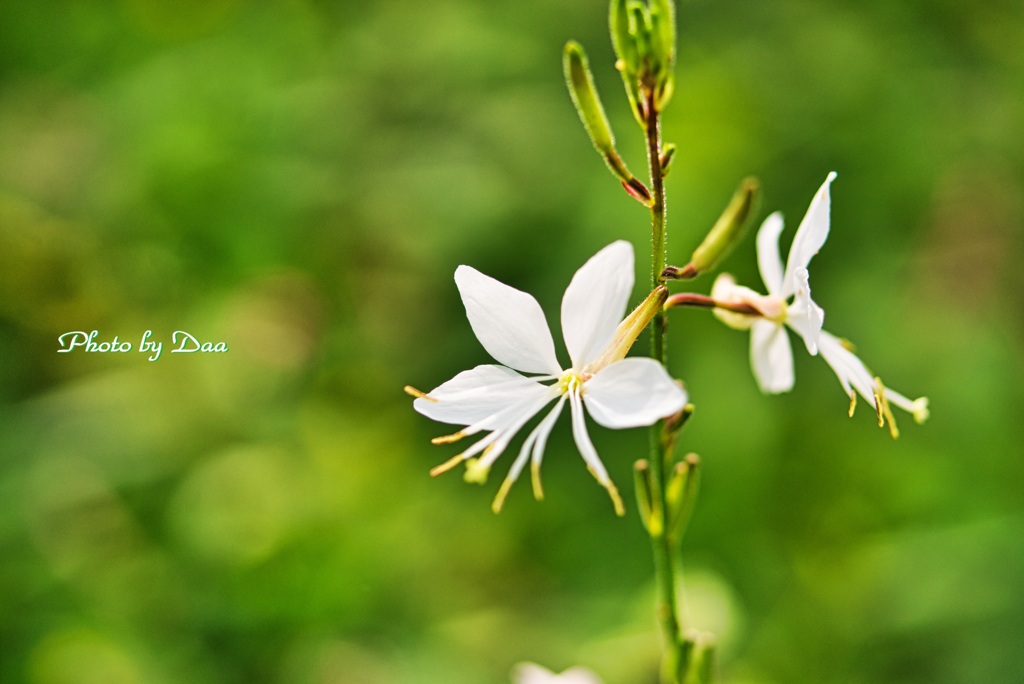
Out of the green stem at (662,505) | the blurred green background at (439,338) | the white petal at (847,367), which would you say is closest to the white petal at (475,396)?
the green stem at (662,505)

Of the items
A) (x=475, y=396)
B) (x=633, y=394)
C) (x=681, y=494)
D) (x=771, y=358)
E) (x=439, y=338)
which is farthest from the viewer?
(x=439, y=338)

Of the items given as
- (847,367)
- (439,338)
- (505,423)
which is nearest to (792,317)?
(847,367)

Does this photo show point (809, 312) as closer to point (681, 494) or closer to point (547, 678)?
point (681, 494)

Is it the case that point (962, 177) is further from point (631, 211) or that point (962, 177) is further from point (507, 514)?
point (507, 514)

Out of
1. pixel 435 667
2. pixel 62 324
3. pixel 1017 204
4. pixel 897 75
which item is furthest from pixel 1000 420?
pixel 62 324

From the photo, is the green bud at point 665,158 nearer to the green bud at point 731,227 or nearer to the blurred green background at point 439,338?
the green bud at point 731,227

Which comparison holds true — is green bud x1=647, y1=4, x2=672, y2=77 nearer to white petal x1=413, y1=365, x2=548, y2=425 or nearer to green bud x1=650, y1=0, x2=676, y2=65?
green bud x1=650, y1=0, x2=676, y2=65

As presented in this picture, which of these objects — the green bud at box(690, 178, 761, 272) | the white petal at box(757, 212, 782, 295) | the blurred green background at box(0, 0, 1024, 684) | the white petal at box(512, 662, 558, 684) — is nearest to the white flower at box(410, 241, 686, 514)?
the green bud at box(690, 178, 761, 272)
